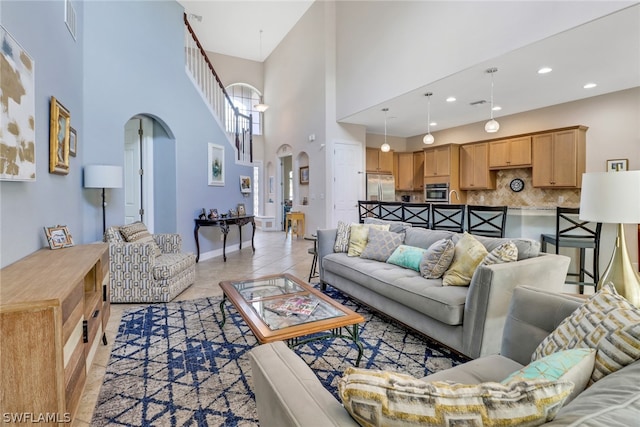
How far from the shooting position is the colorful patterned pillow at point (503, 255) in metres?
2.20

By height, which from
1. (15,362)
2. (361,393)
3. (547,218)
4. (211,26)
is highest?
(211,26)

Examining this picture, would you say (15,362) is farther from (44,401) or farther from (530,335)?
(530,335)

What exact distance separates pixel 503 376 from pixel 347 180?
6.32m

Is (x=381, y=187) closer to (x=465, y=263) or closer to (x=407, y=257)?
(x=407, y=257)

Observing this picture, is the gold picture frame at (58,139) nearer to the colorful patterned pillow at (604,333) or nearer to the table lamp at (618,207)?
the colorful patterned pillow at (604,333)

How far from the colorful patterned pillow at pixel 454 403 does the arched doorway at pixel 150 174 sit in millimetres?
5112

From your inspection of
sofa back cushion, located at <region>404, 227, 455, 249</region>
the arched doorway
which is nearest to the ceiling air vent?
the arched doorway

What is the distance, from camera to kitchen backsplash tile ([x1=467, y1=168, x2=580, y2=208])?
5905 mm

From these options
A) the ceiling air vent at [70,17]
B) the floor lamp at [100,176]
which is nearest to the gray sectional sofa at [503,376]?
the floor lamp at [100,176]

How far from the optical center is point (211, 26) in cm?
848

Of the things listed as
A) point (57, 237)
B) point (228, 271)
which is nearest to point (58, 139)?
point (57, 237)

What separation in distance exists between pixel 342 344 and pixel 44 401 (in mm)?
1810

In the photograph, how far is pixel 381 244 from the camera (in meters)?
3.43

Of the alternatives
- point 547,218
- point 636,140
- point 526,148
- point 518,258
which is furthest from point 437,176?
point 518,258
